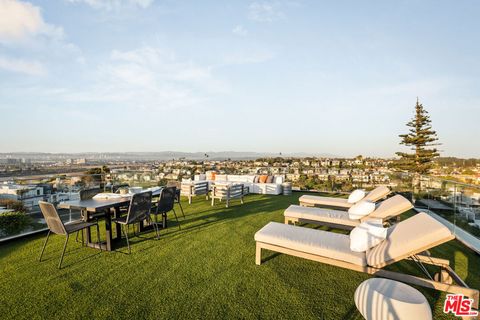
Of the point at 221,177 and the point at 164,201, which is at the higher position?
the point at 164,201

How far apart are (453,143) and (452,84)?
29.3ft

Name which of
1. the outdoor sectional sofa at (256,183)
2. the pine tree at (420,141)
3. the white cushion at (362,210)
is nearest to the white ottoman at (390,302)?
the white cushion at (362,210)

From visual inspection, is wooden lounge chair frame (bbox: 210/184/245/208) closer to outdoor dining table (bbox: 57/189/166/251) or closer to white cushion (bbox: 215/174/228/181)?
white cushion (bbox: 215/174/228/181)

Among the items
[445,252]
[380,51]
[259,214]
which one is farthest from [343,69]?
[445,252]

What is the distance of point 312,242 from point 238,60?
9406 mm

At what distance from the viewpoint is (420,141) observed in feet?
54.1

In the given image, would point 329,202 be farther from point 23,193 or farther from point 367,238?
point 23,193

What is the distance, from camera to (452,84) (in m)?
10.5

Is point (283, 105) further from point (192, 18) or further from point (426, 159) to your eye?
point (426, 159)

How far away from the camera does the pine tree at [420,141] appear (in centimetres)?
1631

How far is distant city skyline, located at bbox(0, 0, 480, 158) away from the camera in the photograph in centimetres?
771

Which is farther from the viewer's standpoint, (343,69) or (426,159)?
(426,159)

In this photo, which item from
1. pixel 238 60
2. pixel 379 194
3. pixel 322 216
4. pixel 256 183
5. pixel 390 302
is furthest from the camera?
pixel 238 60

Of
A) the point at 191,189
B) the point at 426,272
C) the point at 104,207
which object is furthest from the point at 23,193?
the point at 426,272
